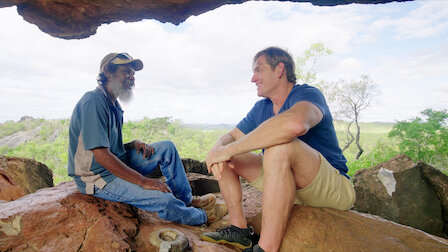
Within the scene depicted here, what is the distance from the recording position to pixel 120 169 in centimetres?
245

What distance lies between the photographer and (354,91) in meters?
17.3

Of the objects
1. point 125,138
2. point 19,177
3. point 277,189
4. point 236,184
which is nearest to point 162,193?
point 236,184

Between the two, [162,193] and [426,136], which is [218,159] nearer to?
[162,193]

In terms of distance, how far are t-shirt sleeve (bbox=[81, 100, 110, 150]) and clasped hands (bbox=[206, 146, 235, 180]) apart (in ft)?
3.26

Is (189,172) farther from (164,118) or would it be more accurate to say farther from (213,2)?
(164,118)

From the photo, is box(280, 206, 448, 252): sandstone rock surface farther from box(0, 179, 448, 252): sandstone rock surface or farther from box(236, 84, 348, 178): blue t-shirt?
box(236, 84, 348, 178): blue t-shirt

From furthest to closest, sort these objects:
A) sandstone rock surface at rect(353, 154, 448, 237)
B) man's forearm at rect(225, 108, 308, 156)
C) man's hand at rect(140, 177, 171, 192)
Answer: sandstone rock surface at rect(353, 154, 448, 237) → man's hand at rect(140, 177, 171, 192) → man's forearm at rect(225, 108, 308, 156)

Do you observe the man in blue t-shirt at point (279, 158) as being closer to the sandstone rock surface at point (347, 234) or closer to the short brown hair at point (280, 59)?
the short brown hair at point (280, 59)

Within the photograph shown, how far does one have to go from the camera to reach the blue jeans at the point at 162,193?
2.50m

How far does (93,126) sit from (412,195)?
4514 millimetres

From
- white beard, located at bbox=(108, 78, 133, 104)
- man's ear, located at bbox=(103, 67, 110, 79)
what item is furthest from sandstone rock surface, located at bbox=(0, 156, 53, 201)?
man's ear, located at bbox=(103, 67, 110, 79)

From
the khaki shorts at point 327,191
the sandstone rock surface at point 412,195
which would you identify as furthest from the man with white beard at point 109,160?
the sandstone rock surface at point 412,195

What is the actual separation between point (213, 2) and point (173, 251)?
2.32 m

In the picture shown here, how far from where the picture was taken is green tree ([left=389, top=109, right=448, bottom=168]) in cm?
1127
